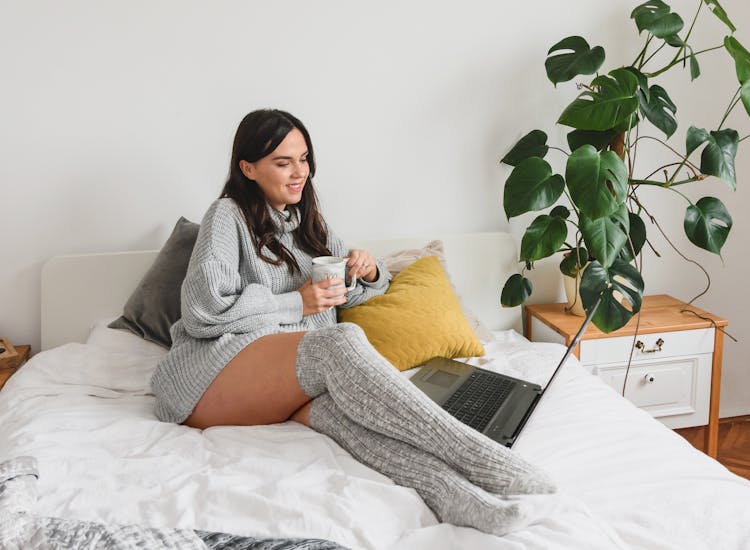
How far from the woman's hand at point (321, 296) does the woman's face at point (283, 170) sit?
0.97 ft

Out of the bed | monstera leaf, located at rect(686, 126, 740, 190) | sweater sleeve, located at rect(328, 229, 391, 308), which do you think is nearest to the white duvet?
the bed

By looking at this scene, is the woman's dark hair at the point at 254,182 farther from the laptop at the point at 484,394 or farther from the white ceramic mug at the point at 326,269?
the laptop at the point at 484,394

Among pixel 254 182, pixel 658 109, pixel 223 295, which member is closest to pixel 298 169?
pixel 254 182

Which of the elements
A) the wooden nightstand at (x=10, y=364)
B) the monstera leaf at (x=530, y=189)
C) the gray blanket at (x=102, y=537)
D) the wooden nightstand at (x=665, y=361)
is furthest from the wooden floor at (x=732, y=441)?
the wooden nightstand at (x=10, y=364)

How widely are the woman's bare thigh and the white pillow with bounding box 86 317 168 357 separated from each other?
0.46 m

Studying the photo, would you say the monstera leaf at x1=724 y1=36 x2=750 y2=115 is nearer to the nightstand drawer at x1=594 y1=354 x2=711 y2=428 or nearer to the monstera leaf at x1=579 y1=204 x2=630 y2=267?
the monstera leaf at x1=579 y1=204 x2=630 y2=267

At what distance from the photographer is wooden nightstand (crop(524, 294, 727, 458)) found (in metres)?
2.13

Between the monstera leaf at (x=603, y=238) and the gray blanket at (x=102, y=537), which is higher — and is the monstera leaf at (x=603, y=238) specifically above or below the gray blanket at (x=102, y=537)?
above

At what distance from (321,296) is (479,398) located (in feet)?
1.59

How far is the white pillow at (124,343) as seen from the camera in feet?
6.15

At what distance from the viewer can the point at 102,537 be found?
35.5 inches

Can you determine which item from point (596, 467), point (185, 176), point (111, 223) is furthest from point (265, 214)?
point (596, 467)

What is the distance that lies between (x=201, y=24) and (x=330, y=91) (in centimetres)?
48

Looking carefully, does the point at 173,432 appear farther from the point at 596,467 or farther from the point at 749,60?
the point at 749,60
